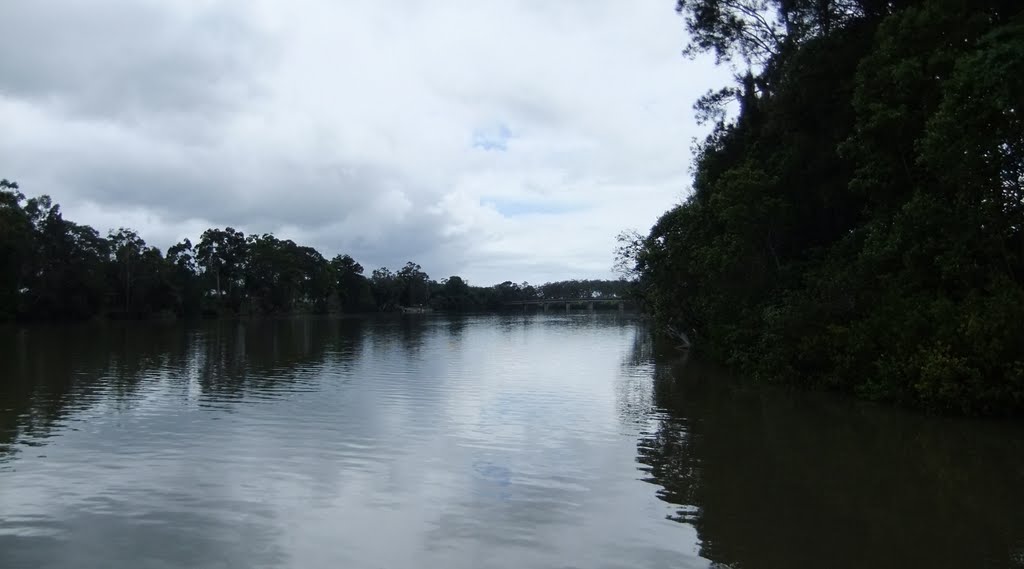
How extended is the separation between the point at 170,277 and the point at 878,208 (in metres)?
86.6

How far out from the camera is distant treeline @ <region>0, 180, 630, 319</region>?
70500mm

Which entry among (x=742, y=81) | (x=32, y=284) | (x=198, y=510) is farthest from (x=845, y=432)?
(x=32, y=284)

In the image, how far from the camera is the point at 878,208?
2020 centimetres

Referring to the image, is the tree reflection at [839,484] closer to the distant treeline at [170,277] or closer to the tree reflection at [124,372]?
the tree reflection at [124,372]

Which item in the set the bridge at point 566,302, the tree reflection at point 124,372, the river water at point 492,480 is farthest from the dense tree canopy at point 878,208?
the bridge at point 566,302

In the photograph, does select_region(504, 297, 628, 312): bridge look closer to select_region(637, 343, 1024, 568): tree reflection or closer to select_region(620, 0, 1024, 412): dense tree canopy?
select_region(620, 0, 1024, 412): dense tree canopy

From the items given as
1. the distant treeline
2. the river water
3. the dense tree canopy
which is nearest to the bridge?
the distant treeline

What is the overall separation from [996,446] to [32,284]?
8305 cm

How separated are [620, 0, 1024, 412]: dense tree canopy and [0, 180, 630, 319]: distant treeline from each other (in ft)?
77.9

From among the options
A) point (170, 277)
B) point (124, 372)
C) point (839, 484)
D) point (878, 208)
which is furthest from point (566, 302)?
point (839, 484)

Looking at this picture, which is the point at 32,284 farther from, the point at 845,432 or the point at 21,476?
the point at 845,432

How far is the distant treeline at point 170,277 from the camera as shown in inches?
2776

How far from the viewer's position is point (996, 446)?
12758 mm

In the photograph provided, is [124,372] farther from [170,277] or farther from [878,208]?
[170,277]
